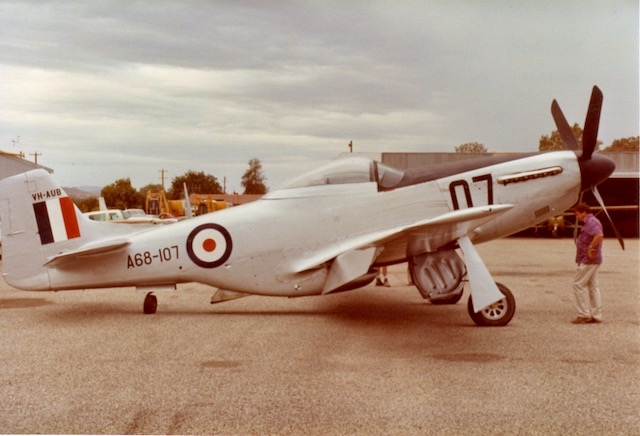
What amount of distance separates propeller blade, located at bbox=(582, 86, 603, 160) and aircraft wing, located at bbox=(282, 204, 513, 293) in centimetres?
174

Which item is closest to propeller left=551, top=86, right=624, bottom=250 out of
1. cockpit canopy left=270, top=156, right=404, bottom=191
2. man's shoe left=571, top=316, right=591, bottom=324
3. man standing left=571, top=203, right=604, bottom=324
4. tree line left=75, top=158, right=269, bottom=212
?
man standing left=571, top=203, right=604, bottom=324

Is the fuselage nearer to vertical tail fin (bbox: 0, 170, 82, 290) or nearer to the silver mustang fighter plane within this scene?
the silver mustang fighter plane

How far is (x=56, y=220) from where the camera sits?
8.26m

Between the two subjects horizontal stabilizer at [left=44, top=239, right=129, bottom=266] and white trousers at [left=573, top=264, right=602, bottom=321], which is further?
horizontal stabilizer at [left=44, top=239, right=129, bottom=266]

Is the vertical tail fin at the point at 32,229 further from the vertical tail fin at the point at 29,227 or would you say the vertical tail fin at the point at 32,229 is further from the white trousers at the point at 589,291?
the white trousers at the point at 589,291

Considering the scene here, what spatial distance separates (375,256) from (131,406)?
147 inches

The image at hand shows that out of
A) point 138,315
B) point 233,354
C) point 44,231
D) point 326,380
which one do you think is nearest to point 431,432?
point 326,380

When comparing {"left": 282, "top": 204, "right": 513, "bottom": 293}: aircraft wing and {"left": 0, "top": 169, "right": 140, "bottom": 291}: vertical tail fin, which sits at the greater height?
{"left": 0, "top": 169, "right": 140, "bottom": 291}: vertical tail fin

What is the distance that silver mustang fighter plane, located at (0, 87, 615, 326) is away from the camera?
7648mm

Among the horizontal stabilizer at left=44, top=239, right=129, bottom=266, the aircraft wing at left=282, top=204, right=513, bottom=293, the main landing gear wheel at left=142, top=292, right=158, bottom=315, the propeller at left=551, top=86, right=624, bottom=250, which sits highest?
the propeller at left=551, top=86, right=624, bottom=250

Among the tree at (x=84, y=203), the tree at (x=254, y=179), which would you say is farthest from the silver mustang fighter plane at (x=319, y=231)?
the tree at (x=84, y=203)

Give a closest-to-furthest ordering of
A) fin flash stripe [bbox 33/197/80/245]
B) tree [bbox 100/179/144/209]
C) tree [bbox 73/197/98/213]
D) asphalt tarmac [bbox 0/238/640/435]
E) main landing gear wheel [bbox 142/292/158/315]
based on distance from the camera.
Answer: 1. asphalt tarmac [bbox 0/238/640/435]
2. fin flash stripe [bbox 33/197/80/245]
3. main landing gear wheel [bbox 142/292/158/315]
4. tree [bbox 73/197/98/213]
5. tree [bbox 100/179/144/209]

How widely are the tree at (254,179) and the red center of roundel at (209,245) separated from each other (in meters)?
0.88

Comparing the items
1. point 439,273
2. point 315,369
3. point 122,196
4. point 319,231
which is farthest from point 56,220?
point 439,273
